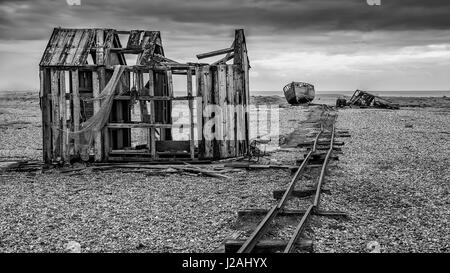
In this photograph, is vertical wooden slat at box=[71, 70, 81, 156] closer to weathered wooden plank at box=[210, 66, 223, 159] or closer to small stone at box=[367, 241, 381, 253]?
weathered wooden plank at box=[210, 66, 223, 159]

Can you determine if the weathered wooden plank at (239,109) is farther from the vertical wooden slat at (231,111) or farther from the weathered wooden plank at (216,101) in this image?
the weathered wooden plank at (216,101)

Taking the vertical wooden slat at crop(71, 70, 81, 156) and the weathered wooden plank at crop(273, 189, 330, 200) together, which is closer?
the weathered wooden plank at crop(273, 189, 330, 200)

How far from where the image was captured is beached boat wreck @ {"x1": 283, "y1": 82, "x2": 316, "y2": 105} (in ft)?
204

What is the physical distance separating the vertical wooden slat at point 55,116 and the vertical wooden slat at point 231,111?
16.7 feet

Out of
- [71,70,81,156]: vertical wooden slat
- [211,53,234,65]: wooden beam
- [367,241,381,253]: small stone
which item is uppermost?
[211,53,234,65]: wooden beam

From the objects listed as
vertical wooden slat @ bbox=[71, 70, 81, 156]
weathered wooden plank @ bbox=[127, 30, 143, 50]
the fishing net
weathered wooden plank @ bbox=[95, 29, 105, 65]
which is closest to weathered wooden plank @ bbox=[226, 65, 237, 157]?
weathered wooden plank @ bbox=[127, 30, 143, 50]

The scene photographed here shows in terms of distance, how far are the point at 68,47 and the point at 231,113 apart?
5.37 metres

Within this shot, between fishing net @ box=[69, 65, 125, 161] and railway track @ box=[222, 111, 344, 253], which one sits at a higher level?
fishing net @ box=[69, 65, 125, 161]

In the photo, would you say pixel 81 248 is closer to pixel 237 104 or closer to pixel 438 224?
pixel 438 224

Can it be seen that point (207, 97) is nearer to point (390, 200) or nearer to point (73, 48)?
point (73, 48)

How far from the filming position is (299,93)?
204 feet

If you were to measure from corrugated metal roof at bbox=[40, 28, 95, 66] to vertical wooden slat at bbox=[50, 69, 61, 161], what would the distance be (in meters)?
0.42

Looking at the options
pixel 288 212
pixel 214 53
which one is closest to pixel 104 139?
pixel 214 53

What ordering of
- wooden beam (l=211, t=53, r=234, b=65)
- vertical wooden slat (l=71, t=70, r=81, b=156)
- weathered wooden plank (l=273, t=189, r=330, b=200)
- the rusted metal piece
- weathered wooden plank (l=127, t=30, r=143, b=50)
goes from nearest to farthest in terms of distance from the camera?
1. the rusted metal piece
2. weathered wooden plank (l=273, t=189, r=330, b=200)
3. vertical wooden slat (l=71, t=70, r=81, b=156)
4. wooden beam (l=211, t=53, r=234, b=65)
5. weathered wooden plank (l=127, t=30, r=143, b=50)
